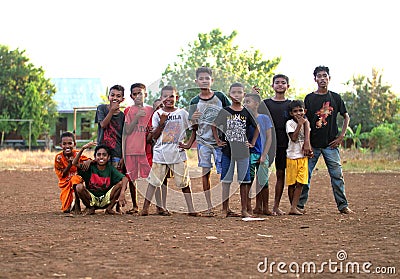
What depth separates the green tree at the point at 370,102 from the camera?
3518 cm

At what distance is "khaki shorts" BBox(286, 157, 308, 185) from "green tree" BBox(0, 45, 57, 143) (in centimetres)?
2924

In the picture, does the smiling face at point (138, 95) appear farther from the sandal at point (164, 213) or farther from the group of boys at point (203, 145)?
the sandal at point (164, 213)

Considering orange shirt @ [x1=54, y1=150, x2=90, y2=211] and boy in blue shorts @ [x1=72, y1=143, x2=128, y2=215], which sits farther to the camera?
orange shirt @ [x1=54, y1=150, x2=90, y2=211]

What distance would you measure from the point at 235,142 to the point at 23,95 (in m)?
31.6

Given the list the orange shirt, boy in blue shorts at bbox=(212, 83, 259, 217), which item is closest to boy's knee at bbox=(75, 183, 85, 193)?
the orange shirt

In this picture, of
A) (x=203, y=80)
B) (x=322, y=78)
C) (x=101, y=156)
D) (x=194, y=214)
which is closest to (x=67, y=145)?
(x=101, y=156)

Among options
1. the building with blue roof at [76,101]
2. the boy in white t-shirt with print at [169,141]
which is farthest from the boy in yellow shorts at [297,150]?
the building with blue roof at [76,101]

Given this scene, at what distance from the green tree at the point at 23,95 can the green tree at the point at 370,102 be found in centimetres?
1741

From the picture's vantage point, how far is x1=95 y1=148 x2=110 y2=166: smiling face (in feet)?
26.6

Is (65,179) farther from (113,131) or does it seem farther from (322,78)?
(322,78)

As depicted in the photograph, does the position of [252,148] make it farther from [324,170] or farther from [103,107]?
[324,170]

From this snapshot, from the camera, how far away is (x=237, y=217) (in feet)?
25.8

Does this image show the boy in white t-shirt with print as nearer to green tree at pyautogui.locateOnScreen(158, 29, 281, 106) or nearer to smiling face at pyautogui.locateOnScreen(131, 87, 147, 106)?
smiling face at pyautogui.locateOnScreen(131, 87, 147, 106)

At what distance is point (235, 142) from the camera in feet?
26.2
